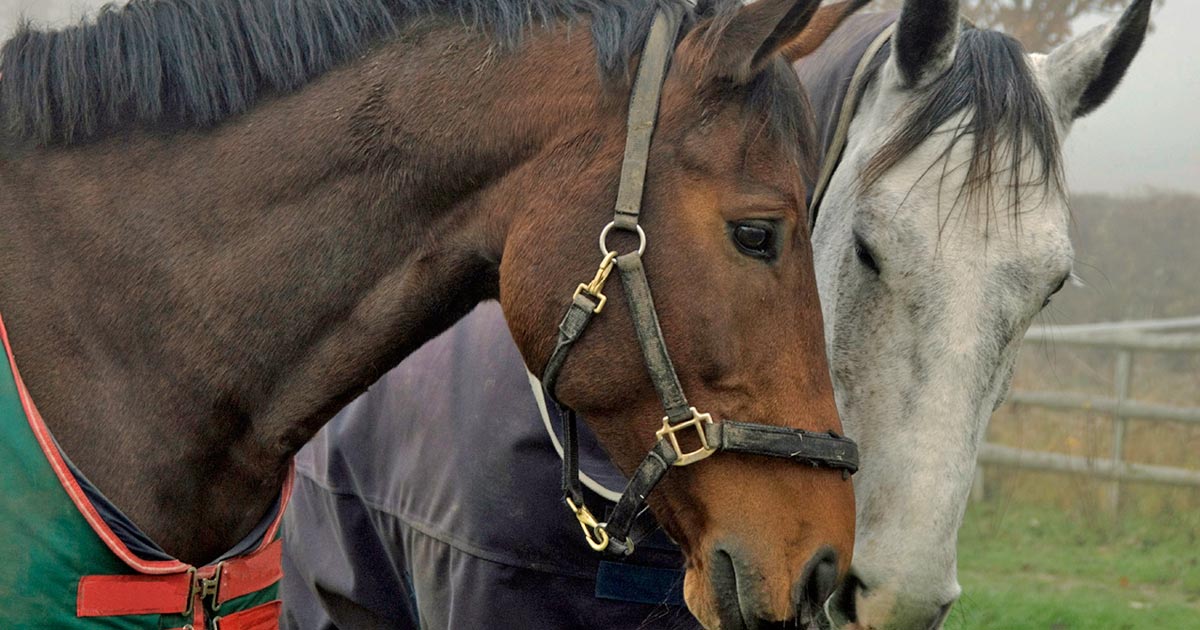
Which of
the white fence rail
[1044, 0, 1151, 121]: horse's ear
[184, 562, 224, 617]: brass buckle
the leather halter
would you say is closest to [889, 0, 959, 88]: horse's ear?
[1044, 0, 1151, 121]: horse's ear

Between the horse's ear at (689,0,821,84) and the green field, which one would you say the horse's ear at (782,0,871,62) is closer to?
the horse's ear at (689,0,821,84)

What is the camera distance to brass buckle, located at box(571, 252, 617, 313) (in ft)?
7.10

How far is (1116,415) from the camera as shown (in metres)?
8.52

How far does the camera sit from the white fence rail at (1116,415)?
8.24 m

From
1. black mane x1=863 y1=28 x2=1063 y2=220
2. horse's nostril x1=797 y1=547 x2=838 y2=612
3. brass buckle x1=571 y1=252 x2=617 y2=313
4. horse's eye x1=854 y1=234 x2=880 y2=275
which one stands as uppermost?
black mane x1=863 y1=28 x2=1063 y2=220

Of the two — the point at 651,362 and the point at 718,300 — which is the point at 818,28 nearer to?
the point at 718,300

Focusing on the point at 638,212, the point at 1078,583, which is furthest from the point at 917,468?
the point at 1078,583

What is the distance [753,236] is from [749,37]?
0.37 metres

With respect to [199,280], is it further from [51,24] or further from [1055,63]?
[1055,63]

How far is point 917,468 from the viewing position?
2453mm

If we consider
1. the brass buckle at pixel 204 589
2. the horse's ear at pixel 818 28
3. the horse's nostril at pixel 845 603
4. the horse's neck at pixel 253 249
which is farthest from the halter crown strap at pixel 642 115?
the brass buckle at pixel 204 589

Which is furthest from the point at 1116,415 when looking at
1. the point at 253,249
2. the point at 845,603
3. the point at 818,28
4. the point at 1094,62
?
the point at 253,249

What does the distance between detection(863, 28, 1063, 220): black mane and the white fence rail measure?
624 cm

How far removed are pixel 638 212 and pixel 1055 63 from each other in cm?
130
